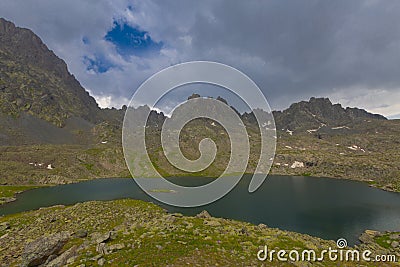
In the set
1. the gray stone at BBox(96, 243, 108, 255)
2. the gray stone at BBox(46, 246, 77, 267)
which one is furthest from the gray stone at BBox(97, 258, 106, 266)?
the gray stone at BBox(46, 246, 77, 267)

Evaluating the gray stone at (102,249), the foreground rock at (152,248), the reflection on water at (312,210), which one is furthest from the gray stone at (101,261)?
the reflection on water at (312,210)

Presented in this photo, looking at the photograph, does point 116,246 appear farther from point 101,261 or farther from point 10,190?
point 10,190

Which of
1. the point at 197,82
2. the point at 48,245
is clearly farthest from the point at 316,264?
the point at 48,245

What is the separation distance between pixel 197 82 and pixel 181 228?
2406cm

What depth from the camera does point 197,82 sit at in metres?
12.7

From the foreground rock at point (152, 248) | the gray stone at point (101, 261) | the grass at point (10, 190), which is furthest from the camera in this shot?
the grass at point (10, 190)

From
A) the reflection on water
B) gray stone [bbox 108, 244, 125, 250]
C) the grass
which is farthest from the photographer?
the grass

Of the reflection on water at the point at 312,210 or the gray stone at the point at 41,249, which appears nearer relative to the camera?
the gray stone at the point at 41,249

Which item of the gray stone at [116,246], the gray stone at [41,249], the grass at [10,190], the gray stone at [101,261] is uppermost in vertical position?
the gray stone at [116,246]

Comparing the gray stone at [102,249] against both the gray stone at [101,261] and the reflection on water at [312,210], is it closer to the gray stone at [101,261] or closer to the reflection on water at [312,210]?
the gray stone at [101,261]

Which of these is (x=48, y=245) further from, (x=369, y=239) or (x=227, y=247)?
(x=369, y=239)

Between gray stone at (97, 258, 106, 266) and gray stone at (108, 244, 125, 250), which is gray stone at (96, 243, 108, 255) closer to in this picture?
gray stone at (108, 244, 125, 250)

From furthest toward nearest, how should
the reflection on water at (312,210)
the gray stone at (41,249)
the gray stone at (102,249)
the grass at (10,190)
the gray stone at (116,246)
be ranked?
the grass at (10,190)
the reflection on water at (312,210)
the gray stone at (41,249)
the gray stone at (116,246)
the gray stone at (102,249)

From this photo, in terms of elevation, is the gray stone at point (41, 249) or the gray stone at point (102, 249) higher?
the gray stone at point (102, 249)
